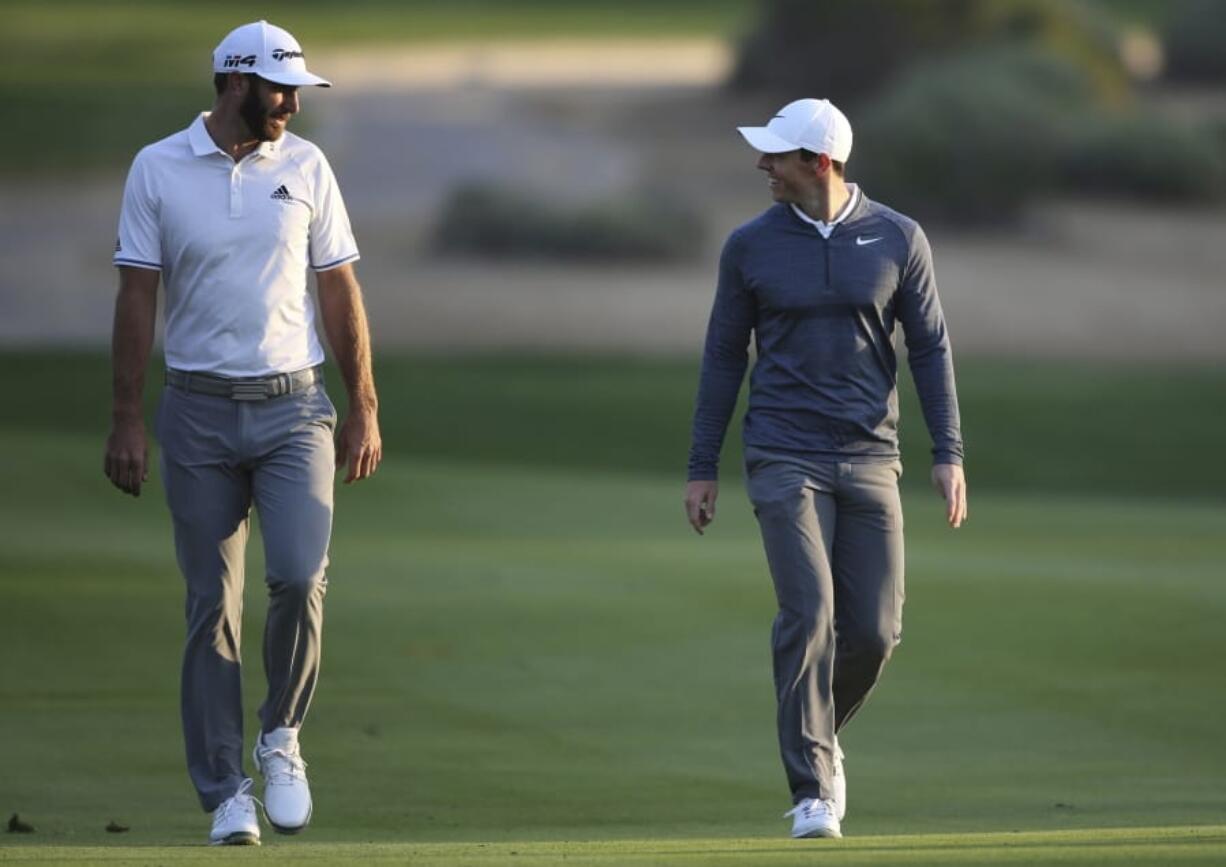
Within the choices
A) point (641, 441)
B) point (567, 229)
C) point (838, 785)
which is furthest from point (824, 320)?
point (567, 229)

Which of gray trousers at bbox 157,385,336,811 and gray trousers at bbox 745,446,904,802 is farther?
gray trousers at bbox 745,446,904,802

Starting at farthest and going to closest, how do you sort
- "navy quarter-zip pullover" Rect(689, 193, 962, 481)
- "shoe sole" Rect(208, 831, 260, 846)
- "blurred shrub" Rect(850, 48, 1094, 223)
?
"blurred shrub" Rect(850, 48, 1094, 223), "navy quarter-zip pullover" Rect(689, 193, 962, 481), "shoe sole" Rect(208, 831, 260, 846)

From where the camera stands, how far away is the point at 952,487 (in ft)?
25.1

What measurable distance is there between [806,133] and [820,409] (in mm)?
735

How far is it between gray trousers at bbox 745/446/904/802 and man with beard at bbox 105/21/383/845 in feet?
3.62

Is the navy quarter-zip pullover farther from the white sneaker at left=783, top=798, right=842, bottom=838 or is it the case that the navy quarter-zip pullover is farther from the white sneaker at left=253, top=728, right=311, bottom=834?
the white sneaker at left=253, top=728, right=311, bottom=834

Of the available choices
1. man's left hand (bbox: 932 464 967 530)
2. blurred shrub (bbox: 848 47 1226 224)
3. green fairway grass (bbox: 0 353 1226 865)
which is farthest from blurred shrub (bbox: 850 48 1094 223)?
man's left hand (bbox: 932 464 967 530)

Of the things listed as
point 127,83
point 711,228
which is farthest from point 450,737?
point 127,83

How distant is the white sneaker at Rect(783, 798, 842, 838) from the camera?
7289 mm

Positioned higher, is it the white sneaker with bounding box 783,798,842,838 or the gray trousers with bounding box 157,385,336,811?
the gray trousers with bounding box 157,385,336,811

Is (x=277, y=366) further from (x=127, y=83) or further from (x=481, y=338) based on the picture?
(x=127, y=83)

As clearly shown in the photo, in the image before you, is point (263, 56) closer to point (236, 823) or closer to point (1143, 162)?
point (236, 823)

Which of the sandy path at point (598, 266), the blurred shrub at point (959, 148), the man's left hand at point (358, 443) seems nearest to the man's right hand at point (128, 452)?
the man's left hand at point (358, 443)

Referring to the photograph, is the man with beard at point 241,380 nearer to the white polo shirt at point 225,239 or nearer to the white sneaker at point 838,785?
the white polo shirt at point 225,239
